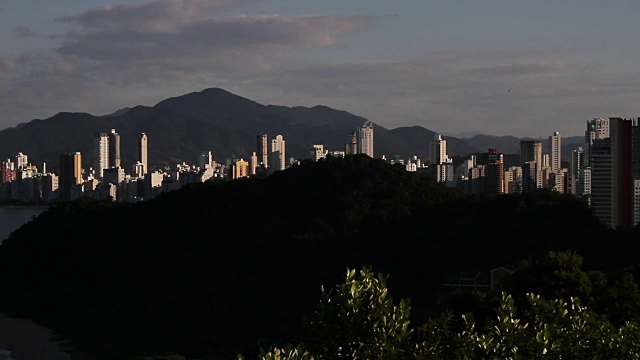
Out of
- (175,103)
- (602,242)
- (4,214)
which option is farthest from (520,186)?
(175,103)

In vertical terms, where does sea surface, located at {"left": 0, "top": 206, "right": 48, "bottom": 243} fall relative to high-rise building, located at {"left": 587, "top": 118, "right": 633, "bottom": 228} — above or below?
below

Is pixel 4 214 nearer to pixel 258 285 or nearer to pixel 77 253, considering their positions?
pixel 77 253

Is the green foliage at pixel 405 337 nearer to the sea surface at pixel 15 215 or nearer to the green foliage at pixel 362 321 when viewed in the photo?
the green foliage at pixel 362 321

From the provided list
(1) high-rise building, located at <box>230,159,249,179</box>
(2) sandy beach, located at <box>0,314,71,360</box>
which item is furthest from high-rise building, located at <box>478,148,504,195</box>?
(2) sandy beach, located at <box>0,314,71,360</box>

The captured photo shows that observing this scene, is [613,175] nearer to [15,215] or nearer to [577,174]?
[577,174]

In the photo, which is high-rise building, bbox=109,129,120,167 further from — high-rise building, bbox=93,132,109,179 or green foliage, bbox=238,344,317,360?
green foliage, bbox=238,344,317,360

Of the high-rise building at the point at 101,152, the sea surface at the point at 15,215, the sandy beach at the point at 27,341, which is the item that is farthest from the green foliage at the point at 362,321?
the high-rise building at the point at 101,152

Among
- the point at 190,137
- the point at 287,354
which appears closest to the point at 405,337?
the point at 287,354
